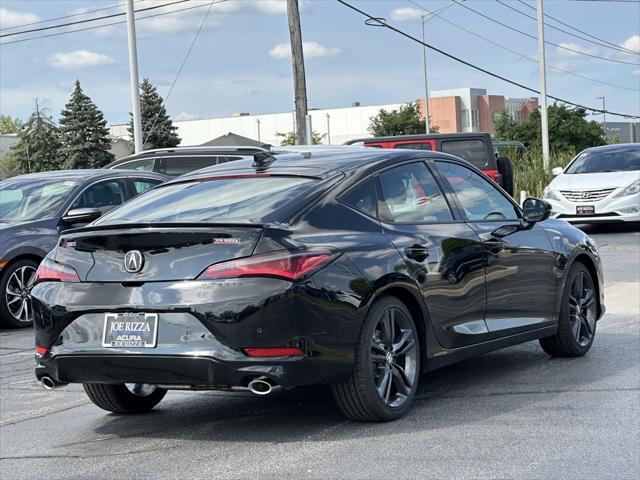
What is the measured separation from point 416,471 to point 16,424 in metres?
2.86

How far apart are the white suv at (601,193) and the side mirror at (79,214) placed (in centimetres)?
1145

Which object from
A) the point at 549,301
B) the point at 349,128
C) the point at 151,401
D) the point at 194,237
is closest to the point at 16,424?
the point at 151,401

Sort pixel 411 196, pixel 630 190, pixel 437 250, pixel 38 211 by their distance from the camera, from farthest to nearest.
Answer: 1. pixel 630 190
2. pixel 38 211
3. pixel 411 196
4. pixel 437 250

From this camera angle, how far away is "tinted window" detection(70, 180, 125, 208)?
12.7 meters

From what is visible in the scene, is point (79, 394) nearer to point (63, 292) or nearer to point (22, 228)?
point (63, 292)

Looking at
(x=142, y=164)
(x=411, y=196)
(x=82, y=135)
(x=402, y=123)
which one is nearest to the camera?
(x=411, y=196)

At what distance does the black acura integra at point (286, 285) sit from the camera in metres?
5.75

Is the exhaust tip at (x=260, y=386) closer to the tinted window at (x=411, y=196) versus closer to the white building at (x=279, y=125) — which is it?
the tinted window at (x=411, y=196)

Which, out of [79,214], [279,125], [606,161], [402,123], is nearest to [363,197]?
[79,214]

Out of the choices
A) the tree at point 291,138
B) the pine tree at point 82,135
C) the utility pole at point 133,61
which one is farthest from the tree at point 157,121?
the utility pole at point 133,61

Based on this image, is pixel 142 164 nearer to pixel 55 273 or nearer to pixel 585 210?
pixel 585 210

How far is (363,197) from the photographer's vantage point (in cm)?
665

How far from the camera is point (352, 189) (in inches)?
260

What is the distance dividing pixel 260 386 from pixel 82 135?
276ft
